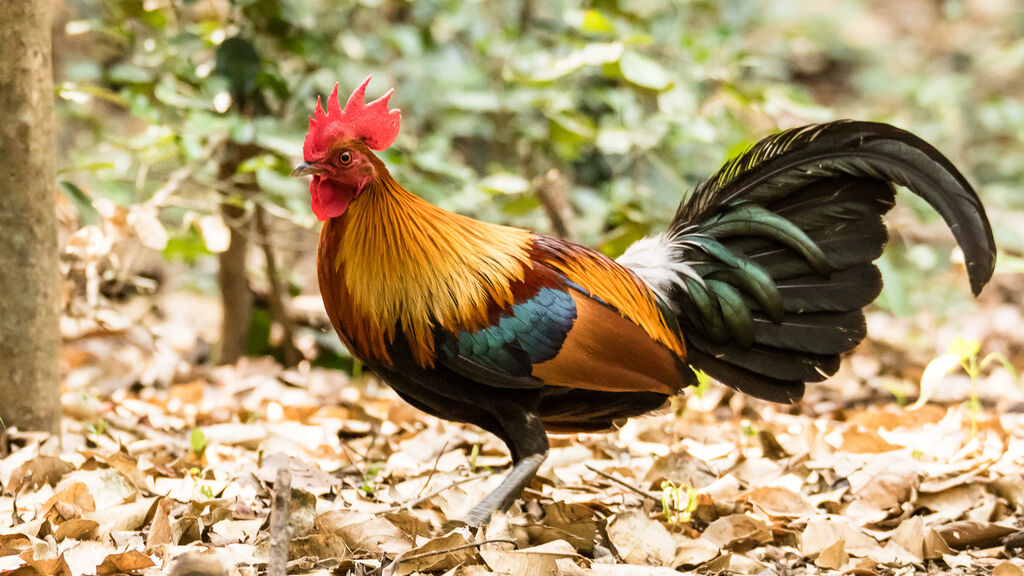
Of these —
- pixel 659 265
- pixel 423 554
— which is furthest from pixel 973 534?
pixel 423 554

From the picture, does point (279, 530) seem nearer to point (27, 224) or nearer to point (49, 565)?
point (49, 565)

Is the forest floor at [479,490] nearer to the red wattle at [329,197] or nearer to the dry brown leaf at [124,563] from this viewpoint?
the dry brown leaf at [124,563]

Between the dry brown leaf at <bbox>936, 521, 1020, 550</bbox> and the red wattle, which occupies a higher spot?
the red wattle

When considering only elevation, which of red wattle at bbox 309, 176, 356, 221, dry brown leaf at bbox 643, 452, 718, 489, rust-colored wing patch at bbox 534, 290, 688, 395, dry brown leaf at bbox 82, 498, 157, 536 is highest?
red wattle at bbox 309, 176, 356, 221

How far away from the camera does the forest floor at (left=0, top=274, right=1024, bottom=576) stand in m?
2.35

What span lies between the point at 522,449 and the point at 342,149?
3.43 feet

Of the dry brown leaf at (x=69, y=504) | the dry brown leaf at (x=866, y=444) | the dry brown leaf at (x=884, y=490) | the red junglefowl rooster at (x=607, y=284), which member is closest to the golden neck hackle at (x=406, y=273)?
the red junglefowl rooster at (x=607, y=284)

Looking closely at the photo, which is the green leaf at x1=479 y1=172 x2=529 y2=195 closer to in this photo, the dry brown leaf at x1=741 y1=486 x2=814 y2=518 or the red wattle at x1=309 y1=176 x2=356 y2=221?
the red wattle at x1=309 y1=176 x2=356 y2=221

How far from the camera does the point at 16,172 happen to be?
9.95ft

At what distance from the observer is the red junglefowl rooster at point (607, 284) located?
2.72 m

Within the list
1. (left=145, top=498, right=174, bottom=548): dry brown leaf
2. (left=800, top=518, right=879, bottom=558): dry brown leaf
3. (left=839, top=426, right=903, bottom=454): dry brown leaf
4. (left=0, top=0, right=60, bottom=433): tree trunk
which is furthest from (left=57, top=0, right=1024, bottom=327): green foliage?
(left=800, top=518, right=879, bottom=558): dry brown leaf

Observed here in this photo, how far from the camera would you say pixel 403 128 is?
246 inches

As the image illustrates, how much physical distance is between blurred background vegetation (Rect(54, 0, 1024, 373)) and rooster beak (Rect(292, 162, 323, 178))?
3.77 ft

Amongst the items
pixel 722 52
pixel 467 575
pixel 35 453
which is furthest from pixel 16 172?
pixel 722 52
